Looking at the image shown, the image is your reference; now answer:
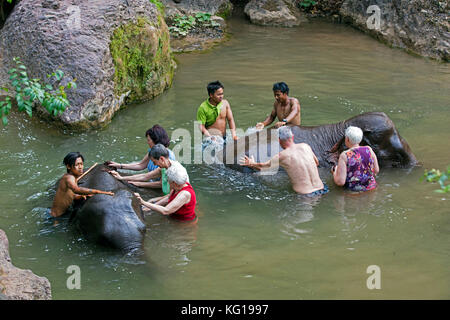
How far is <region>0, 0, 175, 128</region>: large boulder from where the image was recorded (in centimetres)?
958

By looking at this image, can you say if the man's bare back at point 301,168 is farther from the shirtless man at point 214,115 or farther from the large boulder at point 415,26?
the large boulder at point 415,26

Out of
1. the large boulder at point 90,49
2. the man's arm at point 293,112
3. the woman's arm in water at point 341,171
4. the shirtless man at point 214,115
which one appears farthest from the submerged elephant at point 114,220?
the large boulder at point 90,49

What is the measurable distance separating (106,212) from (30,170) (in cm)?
275

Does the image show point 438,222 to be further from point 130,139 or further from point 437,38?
point 437,38

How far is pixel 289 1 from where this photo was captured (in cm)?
1662

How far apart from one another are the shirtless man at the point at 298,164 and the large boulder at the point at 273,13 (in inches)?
368

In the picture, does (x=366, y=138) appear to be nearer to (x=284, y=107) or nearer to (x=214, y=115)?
(x=284, y=107)

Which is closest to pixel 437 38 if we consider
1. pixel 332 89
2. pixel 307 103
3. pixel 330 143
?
pixel 332 89

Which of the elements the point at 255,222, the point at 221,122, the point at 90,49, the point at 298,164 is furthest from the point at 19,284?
the point at 90,49

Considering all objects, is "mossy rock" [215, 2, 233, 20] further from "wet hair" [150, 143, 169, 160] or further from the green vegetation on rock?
"wet hair" [150, 143, 169, 160]

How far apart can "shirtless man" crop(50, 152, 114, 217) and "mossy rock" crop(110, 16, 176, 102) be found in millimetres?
3928

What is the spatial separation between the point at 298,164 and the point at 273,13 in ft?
32.0

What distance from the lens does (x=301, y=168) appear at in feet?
23.3

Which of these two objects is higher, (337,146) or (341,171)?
(337,146)
